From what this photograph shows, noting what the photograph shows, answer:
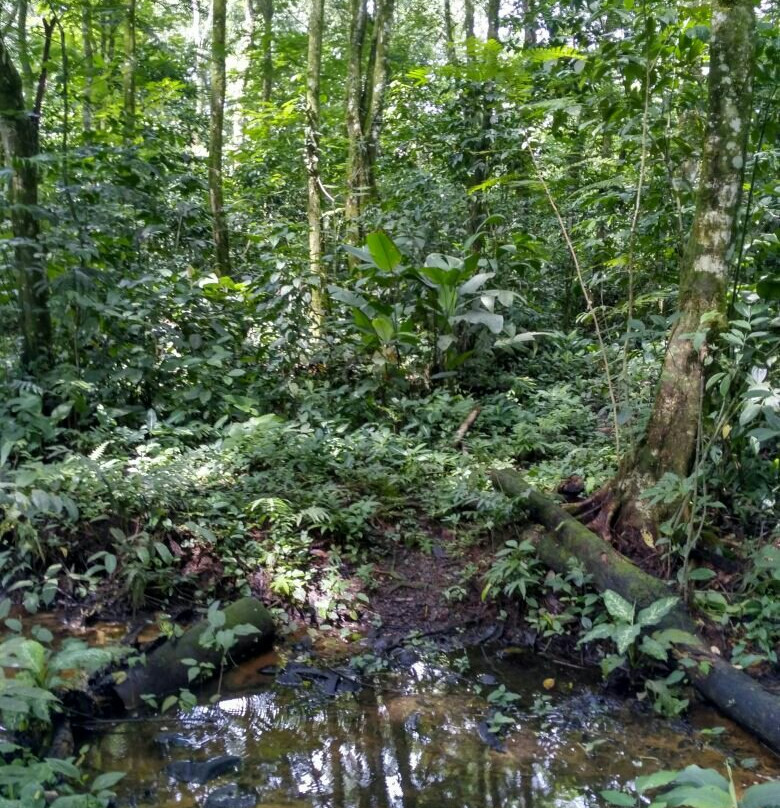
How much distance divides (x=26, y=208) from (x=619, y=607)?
5054mm

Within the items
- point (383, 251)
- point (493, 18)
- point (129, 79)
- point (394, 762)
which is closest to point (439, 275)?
point (383, 251)

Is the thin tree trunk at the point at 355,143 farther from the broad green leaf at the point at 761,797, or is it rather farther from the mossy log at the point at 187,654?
the broad green leaf at the point at 761,797

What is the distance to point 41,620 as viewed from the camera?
4223 mm

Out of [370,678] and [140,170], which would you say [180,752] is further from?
[140,170]

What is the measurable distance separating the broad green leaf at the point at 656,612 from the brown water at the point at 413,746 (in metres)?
0.42

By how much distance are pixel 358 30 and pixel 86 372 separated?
5.72 metres

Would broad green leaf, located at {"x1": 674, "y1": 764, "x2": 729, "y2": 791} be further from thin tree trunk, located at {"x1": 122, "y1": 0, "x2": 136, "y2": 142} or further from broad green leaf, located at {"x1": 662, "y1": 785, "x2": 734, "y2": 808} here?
thin tree trunk, located at {"x1": 122, "y1": 0, "x2": 136, "y2": 142}

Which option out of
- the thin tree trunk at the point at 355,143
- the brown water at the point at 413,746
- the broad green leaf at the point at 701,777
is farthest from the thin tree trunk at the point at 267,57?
the broad green leaf at the point at 701,777

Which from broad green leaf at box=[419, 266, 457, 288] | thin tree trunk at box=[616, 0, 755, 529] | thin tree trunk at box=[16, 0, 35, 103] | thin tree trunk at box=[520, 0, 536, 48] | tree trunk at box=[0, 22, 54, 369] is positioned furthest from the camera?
thin tree trunk at box=[520, 0, 536, 48]

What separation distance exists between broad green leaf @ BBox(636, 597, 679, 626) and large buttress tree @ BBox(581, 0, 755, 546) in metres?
0.74

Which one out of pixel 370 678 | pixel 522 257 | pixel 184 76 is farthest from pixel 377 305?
pixel 184 76

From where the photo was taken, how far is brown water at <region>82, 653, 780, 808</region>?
3.03 m

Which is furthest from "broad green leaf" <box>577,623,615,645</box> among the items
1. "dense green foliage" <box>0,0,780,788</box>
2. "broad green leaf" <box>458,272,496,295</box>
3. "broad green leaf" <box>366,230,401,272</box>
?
"broad green leaf" <box>366,230,401,272</box>

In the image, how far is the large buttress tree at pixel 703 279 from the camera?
14.1 feet
